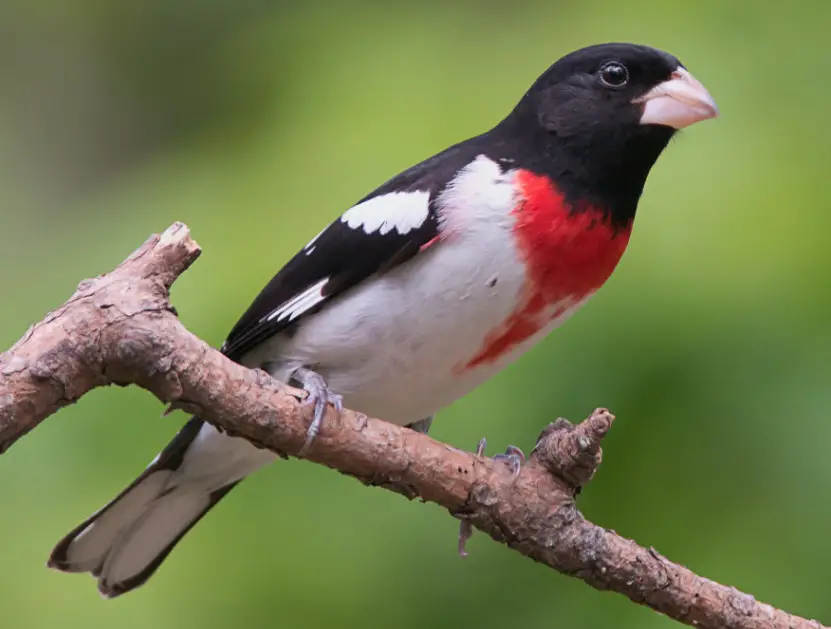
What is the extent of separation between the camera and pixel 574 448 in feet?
5.60

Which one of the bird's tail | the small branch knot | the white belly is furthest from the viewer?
the bird's tail

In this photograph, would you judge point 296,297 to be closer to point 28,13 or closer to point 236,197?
point 236,197

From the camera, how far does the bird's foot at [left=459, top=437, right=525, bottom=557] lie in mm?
1847

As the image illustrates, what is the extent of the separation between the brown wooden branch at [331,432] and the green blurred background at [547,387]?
368 mm

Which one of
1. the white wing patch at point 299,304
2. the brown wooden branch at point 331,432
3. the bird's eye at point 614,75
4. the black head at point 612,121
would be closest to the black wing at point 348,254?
the white wing patch at point 299,304

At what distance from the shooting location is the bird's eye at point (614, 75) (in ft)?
7.02

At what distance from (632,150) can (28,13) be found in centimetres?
248

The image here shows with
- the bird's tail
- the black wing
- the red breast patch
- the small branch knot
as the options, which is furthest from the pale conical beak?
the bird's tail

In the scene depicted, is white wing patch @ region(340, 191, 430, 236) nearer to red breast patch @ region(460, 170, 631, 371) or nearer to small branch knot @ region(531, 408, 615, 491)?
red breast patch @ region(460, 170, 631, 371)

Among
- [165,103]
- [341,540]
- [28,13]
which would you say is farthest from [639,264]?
[28,13]

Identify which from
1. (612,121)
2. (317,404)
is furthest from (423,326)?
(612,121)

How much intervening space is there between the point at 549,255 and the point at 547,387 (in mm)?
338

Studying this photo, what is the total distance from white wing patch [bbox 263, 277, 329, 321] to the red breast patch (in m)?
0.29

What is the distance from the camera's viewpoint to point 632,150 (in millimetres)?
2086
